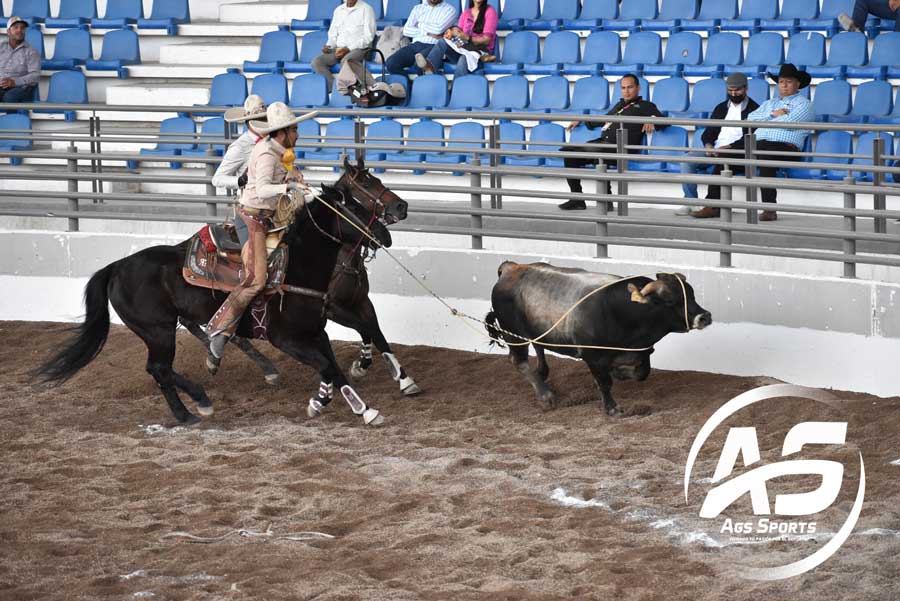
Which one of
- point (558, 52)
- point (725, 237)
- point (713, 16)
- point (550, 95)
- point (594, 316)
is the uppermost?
point (713, 16)

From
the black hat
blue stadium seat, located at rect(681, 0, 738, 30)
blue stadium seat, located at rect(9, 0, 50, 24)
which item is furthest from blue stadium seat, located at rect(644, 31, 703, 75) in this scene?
blue stadium seat, located at rect(9, 0, 50, 24)

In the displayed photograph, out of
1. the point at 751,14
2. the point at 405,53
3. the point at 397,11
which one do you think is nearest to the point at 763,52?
the point at 751,14

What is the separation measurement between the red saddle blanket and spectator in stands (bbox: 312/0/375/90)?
22.1 ft

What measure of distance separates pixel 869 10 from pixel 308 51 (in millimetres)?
7226

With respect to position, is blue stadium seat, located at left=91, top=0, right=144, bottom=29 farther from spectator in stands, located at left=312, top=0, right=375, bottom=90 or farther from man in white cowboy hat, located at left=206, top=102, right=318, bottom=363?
man in white cowboy hat, located at left=206, top=102, right=318, bottom=363

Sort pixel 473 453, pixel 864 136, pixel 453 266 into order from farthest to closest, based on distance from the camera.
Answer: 1. pixel 864 136
2. pixel 453 266
3. pixel 473 453

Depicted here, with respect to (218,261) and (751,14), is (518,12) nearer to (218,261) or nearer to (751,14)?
(751,14)

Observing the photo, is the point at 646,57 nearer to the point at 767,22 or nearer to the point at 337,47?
the point at 767,22

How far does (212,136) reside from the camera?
13906 millimetres

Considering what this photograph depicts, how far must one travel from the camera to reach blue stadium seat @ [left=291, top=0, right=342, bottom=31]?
19047mm

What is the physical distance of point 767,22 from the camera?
52.8 ft

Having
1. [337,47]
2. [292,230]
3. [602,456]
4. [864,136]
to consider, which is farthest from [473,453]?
[337,47]

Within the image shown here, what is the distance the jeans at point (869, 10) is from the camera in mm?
15242

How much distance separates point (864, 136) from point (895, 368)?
3.88 m
